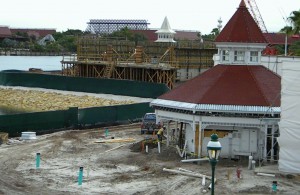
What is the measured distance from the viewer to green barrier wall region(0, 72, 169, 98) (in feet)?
193

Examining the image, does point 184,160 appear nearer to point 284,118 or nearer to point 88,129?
point 284,118

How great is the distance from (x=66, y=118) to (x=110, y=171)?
1446 centimetres

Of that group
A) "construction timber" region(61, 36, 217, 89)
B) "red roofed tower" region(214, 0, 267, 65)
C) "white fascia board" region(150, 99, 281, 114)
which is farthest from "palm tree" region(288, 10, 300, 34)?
"construction timber" region(61, 36, 217, 89)

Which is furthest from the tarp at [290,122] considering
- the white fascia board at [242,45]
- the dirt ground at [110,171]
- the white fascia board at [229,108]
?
the white fascia board at [242,45]

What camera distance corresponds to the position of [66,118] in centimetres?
4175

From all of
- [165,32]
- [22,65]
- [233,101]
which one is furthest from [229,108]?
[22,65]

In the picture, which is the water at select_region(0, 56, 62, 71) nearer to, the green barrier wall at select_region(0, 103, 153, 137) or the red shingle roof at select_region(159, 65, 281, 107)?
the green barrier wall at select_region(0, 103, 153, 137)

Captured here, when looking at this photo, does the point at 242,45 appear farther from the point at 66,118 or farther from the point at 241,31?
the point at 66,118

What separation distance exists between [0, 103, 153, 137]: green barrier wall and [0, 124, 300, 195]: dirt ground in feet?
5.71

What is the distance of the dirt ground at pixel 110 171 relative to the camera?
951 inches

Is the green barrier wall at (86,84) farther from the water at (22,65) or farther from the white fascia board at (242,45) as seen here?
the water at (22,65)

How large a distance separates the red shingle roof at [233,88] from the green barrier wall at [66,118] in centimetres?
1071

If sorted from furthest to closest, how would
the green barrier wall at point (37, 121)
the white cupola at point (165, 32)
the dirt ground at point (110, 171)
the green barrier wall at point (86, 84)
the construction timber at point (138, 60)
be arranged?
1. the white cupola at point (165, 32)
2. the construction timber at point (138, 60)
3. the green barrier wall at point (86, 84)
4. the green barrier wall at point (37, 121)
5. the dirt ground at point (110, 171)

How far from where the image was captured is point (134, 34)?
529 ft
